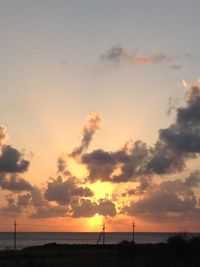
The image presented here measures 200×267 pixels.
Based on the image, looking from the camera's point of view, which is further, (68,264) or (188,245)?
(188,245)

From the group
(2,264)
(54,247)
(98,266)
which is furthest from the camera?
(54,247)

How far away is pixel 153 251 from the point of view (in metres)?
82.8

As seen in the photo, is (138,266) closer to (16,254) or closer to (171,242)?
(171,242)

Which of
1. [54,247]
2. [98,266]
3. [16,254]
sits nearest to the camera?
[98,266]

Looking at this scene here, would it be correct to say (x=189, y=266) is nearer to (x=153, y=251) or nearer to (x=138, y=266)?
(x=138, y=266)

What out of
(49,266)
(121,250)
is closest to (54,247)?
(121,250)

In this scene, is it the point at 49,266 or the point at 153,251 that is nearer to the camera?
the point at 49,266

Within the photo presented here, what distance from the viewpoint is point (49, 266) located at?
236 ft

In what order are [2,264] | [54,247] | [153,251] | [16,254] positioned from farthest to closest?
[54,247] < [16,254] < [153,251] < [2,264]

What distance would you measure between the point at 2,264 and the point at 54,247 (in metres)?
45.6

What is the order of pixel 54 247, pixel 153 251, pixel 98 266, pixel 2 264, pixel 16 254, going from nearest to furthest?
pixel 98 266, pixel 2 264, pixel 153 251, pixel 16 254, pixel 54 247

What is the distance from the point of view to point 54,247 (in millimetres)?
121438

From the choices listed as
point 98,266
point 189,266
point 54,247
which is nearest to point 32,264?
point 98,266

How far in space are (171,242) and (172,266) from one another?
10.4 m
